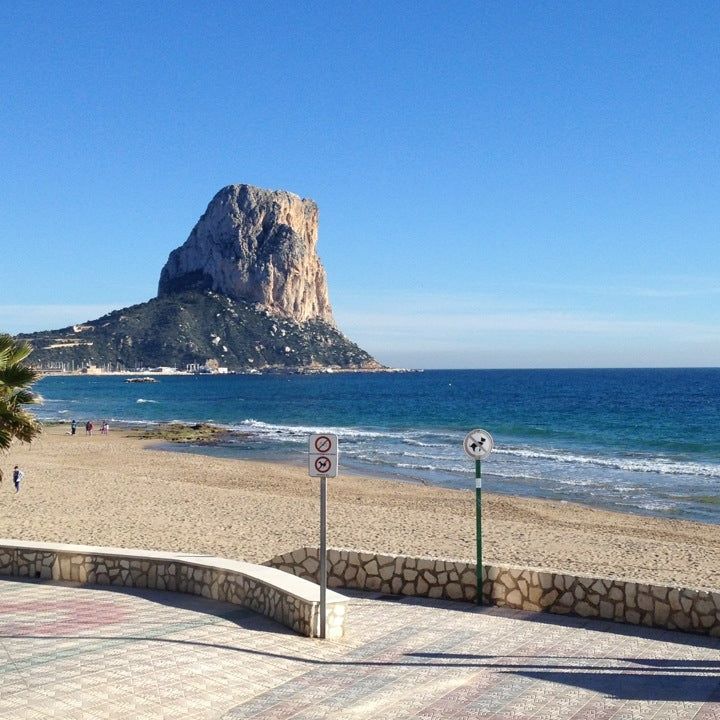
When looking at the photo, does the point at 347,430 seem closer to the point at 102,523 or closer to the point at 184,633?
the point at 102,523

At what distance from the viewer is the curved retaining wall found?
791 cm

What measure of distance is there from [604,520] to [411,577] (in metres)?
16.2

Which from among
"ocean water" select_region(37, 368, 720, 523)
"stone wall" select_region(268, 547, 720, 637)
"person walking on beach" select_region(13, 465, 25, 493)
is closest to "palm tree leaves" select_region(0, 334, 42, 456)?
"stone wall" select_region(268, 547, 720, 637)

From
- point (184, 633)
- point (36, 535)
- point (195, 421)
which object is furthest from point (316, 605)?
point (195, 421)

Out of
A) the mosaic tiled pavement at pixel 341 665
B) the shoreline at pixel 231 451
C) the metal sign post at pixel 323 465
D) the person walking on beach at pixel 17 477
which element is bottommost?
the shoreline at pixel 231 451

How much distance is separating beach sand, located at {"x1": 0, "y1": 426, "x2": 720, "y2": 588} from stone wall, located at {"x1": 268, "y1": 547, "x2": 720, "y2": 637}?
5.04 m

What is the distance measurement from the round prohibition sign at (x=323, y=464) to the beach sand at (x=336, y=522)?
731 cm

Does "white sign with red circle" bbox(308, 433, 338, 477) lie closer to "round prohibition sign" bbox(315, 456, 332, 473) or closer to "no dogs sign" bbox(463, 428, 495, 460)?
"round prohibition sign" bbox(315, 456, 332, 473)

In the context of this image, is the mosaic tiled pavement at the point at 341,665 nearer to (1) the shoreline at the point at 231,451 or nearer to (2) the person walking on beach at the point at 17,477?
(2) the person walking on beach at the point at 17,477

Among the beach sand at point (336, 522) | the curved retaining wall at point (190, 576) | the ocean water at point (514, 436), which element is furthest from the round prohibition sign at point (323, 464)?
the ocean water at point (514, 436)

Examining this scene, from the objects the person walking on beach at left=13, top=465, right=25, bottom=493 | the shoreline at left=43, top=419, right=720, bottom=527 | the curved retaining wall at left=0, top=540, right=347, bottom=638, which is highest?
the curved retaining wall at left=0, top=540, right=347, bottom=638

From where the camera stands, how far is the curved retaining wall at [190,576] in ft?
25.9

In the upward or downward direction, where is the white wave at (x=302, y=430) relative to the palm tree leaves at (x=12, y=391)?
downward

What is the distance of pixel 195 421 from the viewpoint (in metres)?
69.2
